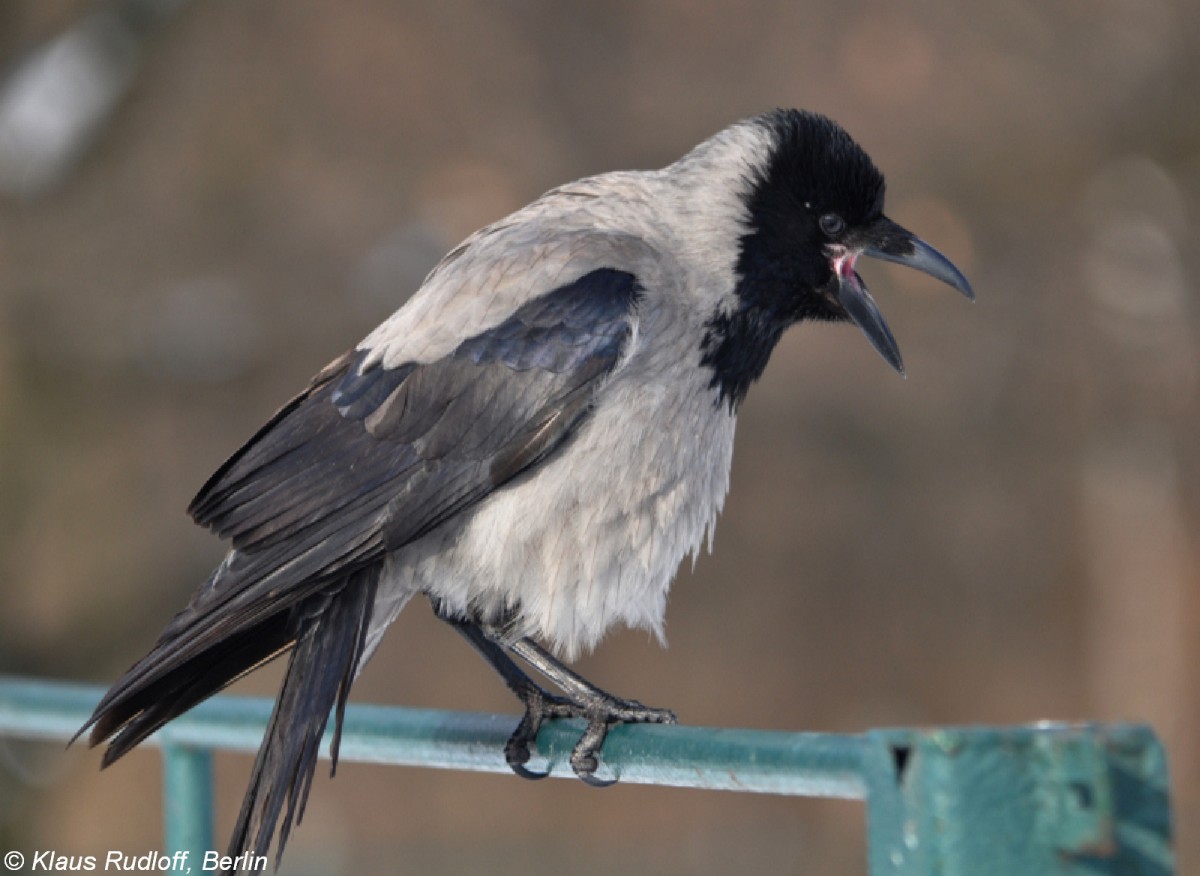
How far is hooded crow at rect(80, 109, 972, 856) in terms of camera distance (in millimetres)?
2795

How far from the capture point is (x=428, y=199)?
7797 millimetres

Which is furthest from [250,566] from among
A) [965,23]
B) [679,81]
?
[965,23]

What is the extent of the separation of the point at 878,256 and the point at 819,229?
0.15 metres

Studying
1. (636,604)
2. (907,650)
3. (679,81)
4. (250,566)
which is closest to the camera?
(250,566)

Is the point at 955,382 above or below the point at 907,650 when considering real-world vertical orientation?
above

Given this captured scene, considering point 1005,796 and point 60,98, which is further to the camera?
point 60,98

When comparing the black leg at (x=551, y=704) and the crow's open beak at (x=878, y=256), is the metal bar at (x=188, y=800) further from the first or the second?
the crow's open beak at (x=878, y=256)

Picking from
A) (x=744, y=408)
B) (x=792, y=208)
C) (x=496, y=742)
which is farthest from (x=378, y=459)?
(x=744, y=408)

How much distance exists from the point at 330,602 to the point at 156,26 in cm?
615

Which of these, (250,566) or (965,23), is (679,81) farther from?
(250,566)

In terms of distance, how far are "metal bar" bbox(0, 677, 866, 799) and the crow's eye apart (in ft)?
4.67

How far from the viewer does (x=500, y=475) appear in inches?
116

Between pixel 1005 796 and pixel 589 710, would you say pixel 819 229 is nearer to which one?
pixel 589 710

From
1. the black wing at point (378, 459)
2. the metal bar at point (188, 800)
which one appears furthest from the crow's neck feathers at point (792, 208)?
the metal bar at point (188, 800)
